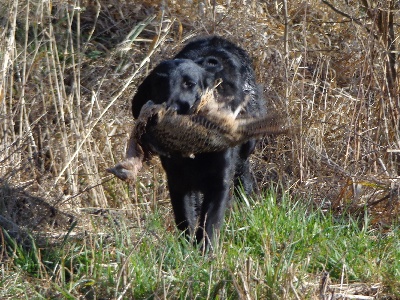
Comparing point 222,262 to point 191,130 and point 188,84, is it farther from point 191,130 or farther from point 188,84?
point 188,84

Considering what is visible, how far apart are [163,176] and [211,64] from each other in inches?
52.8

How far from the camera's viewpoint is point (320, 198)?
5.43 meters

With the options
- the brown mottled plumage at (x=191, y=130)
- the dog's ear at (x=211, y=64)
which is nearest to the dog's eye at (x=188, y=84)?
the dog's ear at (x=211, y=64)

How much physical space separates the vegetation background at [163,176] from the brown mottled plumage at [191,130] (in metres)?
0.47

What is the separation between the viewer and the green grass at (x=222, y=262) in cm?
356

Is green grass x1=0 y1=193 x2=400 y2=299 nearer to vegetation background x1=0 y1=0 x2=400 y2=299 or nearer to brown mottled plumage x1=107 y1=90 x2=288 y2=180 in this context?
vegetation background x1=0 y1=0 x2=400 y2=299

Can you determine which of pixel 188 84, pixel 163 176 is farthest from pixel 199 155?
pixel 163 176

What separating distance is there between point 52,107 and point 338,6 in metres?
3.40

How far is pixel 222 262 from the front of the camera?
377 cm

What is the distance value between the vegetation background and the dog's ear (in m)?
0.78

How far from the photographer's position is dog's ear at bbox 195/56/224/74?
511cm

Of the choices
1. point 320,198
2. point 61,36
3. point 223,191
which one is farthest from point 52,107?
point 320,198

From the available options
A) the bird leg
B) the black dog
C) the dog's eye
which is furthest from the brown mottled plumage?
the dog's eye

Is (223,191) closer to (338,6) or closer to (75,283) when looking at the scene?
(75,283)
